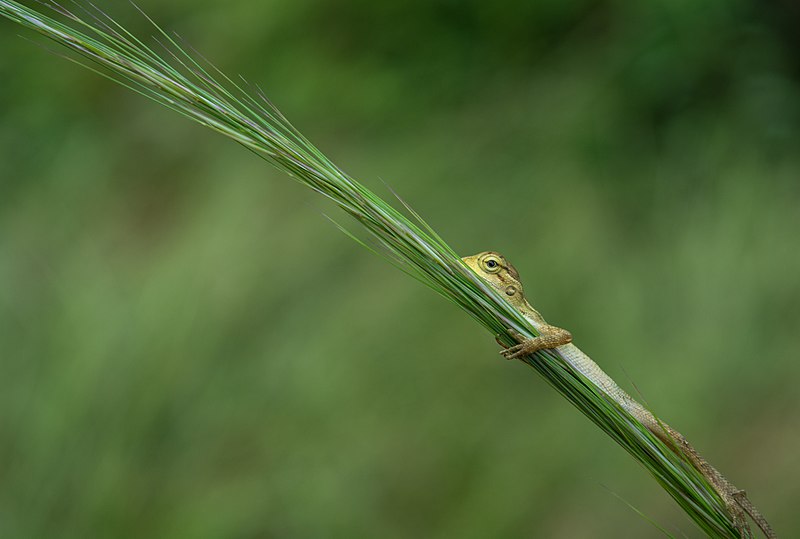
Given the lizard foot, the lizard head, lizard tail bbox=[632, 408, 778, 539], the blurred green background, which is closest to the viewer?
the lizard foot

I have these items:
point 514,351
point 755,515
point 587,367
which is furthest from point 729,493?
point 514,351

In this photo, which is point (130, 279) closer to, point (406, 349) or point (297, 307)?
point (297, 307)

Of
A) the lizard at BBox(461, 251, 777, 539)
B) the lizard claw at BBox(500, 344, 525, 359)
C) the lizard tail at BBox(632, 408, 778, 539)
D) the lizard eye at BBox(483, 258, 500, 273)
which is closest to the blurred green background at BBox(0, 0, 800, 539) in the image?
the lizard at BBox(461, 251, 777, 539)

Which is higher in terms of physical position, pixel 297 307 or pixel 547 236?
pixel 547 236

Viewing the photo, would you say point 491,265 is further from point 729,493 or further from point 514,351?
point 729,493

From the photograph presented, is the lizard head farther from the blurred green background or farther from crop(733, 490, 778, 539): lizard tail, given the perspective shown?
the blurred green background

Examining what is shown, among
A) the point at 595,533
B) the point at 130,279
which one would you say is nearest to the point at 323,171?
the point at 595,533

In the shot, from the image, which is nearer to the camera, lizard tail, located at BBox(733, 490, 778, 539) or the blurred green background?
lizard tail, located at BBox(733, 490, 778, 539)
